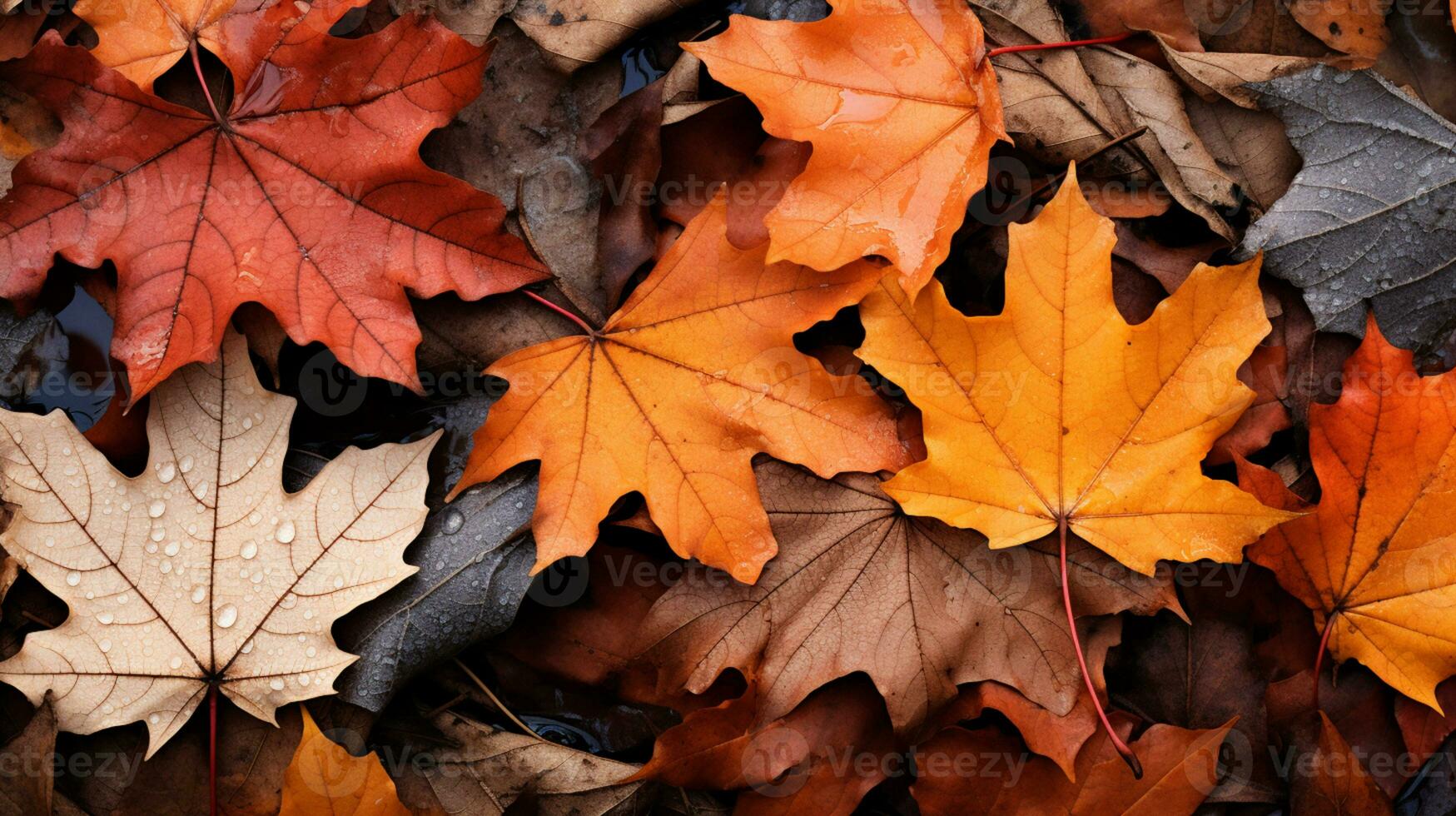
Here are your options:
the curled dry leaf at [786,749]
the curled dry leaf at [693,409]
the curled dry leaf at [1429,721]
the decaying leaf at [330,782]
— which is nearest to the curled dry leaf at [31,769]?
the decaying leaf at [330,782]

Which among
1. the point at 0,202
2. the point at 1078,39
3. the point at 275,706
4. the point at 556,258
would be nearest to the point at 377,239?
the point at 556,258

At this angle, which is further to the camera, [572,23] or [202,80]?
[572,23]

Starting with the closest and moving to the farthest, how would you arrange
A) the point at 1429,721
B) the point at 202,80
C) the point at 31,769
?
the point at 202,80
the point at 31,769
the point at 1429,721

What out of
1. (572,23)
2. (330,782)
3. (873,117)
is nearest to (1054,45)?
(873,117)

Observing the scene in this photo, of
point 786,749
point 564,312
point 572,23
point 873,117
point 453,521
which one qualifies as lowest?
point 786,749

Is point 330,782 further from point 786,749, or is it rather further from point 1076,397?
point 1076,397

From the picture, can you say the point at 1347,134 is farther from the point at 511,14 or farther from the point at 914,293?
the point at 511,14

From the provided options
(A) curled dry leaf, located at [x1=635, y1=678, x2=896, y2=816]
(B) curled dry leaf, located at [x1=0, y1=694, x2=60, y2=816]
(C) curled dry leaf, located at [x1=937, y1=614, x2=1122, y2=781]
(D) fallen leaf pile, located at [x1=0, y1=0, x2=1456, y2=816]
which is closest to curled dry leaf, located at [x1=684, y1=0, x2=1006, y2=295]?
(D) fallen leaf pile, located at [x1=0, y1=0, x2=1456, y2=816]
